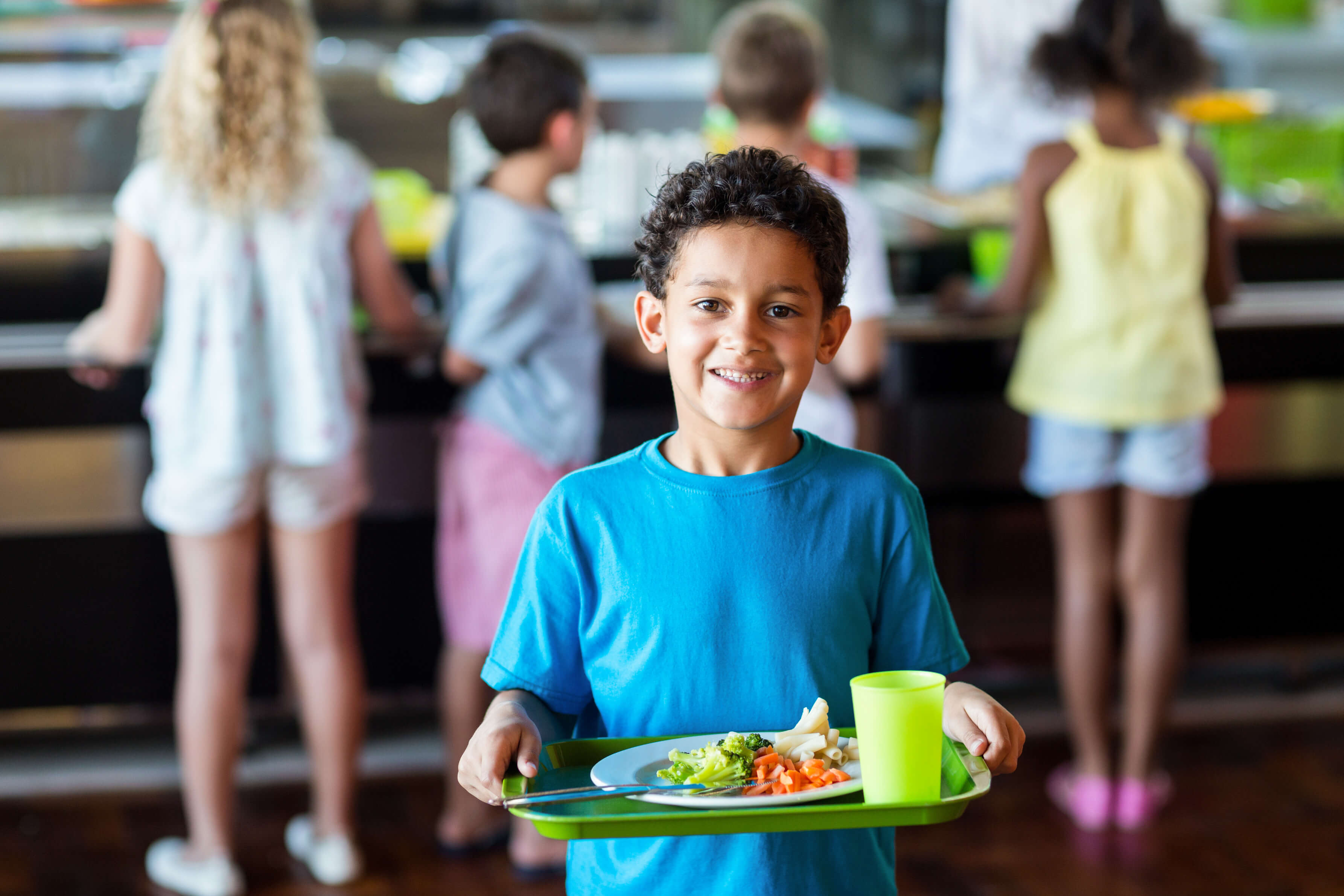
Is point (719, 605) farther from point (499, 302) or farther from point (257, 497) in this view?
point (257, 497)

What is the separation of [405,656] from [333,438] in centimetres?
87

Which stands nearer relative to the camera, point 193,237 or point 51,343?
point 193,237

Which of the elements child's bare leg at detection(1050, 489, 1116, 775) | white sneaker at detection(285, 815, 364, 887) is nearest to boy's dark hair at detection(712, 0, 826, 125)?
child's bare leg at detection(1050, 489, 1116, 775)

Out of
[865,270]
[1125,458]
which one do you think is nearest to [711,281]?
[865,270]

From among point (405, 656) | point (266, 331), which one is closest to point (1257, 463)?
point (405, 656)

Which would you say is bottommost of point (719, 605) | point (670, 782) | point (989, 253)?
point (670, 782)

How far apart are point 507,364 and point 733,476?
4.50 feet

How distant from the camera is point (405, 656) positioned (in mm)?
3385

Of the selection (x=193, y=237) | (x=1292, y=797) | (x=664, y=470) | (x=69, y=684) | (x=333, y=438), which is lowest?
(x=1292, y=797)

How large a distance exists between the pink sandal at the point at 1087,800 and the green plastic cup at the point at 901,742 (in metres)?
2.05

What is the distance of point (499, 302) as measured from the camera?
2.61m

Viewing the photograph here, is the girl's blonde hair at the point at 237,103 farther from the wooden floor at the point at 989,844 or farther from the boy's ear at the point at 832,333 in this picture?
the boy's ear at the point at 832,333

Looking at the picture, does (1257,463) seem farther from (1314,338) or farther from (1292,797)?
(1292,797)

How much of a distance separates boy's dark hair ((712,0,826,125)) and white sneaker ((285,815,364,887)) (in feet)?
5.02
